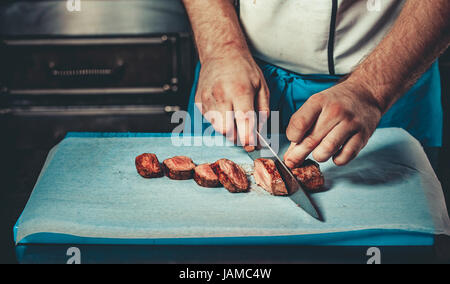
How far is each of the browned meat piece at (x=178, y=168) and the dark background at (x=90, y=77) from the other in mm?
1576

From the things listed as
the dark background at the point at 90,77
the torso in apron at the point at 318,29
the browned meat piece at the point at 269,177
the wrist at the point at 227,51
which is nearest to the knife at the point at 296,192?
the browned meat piece at the point at 269,177

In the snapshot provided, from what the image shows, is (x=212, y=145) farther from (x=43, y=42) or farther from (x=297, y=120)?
(x=43, y=42)

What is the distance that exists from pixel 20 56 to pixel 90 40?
0.48 meters

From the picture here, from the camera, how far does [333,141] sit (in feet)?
4.00

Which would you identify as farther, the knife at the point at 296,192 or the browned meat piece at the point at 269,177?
the browned meat piece at the point at 269,177

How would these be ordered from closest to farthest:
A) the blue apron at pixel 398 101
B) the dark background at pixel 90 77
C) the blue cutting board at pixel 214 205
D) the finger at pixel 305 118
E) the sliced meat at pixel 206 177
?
1. the blue cutting board at pixel 214 205
2. the finger at pixel 305 118
3. the sliced meat at pixel 206 177
4. the blue apron at pixel 398 101
5. the dark background at pixel 90 77

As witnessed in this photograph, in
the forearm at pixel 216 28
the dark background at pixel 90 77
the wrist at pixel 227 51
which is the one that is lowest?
the dark background at pixel 90 77

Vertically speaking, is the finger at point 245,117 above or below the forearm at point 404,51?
below

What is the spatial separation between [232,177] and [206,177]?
3.2 inches

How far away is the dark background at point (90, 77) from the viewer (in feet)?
9.12

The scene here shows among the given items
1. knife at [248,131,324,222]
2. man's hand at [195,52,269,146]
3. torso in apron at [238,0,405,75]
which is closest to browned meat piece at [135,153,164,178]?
man's hand at [195,52,269,146]

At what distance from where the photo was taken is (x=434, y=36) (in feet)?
4.34

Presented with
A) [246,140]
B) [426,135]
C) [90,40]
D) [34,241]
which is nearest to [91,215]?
[34,241]

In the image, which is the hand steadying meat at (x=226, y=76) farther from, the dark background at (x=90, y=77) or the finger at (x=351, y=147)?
the dark background at (x=90, y=77)
